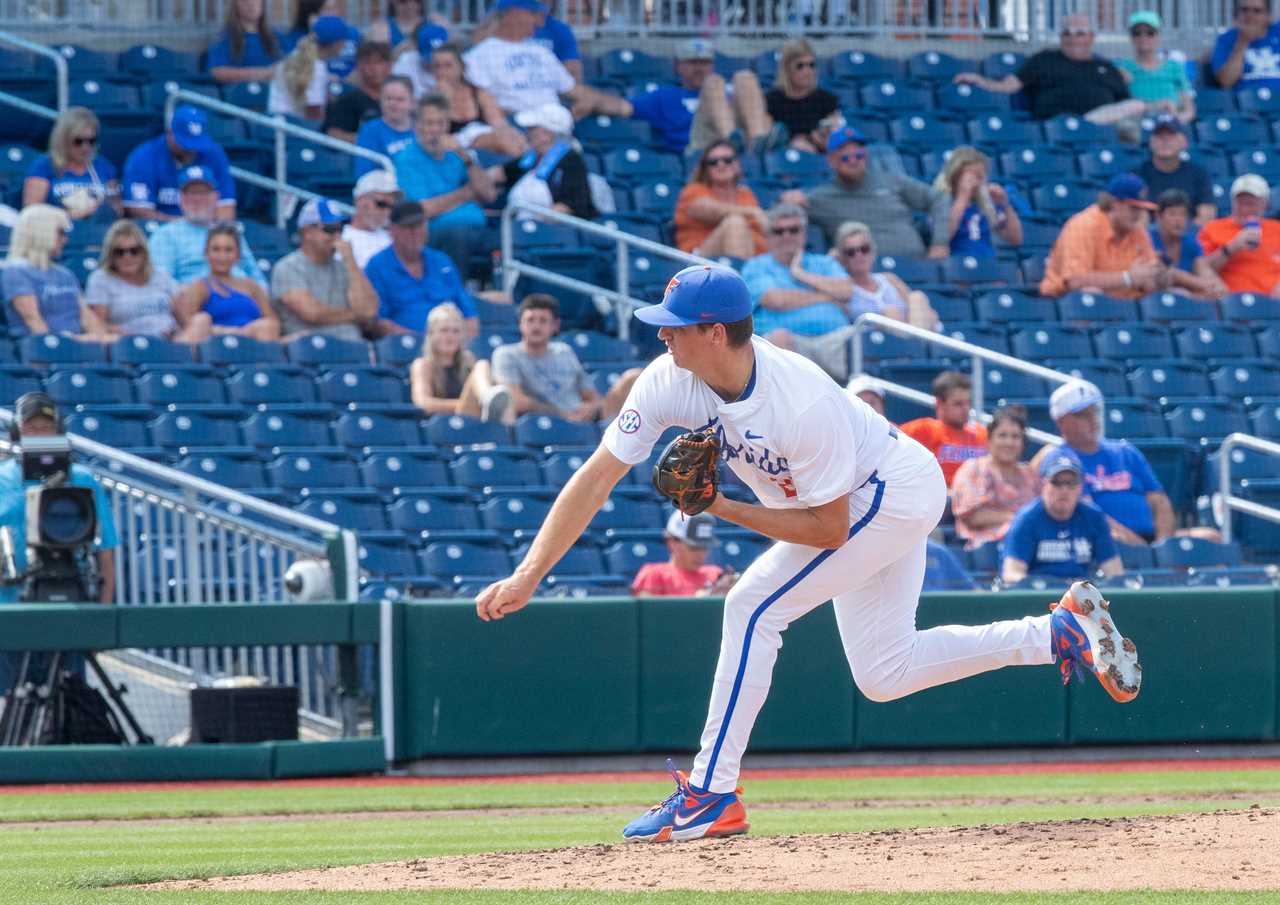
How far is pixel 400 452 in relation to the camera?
11875 millimetres

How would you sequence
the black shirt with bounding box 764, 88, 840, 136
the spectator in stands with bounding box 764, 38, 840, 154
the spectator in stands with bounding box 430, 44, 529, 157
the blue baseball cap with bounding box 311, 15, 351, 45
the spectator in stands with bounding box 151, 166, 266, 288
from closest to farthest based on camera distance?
the spectator in stands with bounding box 151, 166, 266, 288 < the spectator in stands with bounding box 430, 44, 529, 157 < the blue baseball cap with bounding box 311, 15, 351, 45 < the spectator in stands with bounding box 764, 38, 840, 154 < the black shirt with bounding box 764, 88, 840, 136

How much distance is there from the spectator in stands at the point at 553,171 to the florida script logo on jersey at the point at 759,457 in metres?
8.64

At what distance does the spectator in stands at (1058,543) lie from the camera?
10.9m

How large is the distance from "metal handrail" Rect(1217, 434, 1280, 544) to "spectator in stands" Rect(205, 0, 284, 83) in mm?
7480

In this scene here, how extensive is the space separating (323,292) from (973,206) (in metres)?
5.00

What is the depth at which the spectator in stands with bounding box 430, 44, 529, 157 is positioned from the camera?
15.3 meters

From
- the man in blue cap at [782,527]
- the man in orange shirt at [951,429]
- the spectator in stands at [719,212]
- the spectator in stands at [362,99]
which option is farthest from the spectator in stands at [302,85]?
the man in blue cap at [782,527]

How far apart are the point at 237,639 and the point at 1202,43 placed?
1298 cm

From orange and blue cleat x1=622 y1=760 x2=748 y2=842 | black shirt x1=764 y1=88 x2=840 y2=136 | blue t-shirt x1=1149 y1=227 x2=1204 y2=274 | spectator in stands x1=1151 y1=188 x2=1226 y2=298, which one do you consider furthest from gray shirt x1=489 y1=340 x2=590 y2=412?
orange and blue cleat x1=622 y1=760 x2=748 y2=842

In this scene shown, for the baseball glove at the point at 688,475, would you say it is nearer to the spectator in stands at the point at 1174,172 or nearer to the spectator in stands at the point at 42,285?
the spectator in stands at the point at 42,285

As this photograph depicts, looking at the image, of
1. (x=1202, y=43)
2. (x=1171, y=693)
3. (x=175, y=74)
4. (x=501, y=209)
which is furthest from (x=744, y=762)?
(x=1202, y=43)

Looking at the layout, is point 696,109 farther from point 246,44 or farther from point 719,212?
point 246,44

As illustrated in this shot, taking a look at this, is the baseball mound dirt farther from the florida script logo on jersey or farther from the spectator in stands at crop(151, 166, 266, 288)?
the spectator in stands at crop(151, 166, 266, 288)

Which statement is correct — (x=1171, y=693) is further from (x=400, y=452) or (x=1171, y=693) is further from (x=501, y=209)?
(x=501, y=209)
